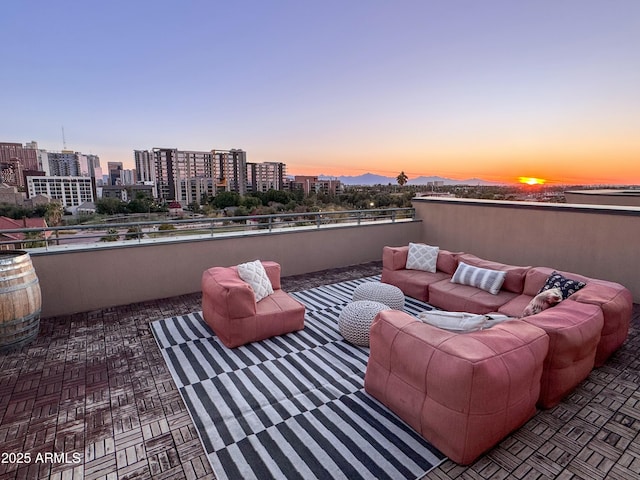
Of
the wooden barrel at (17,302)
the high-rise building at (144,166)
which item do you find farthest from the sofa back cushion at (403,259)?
the high-rise building at (144,166)

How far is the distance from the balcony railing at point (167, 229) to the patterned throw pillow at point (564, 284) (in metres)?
3.72

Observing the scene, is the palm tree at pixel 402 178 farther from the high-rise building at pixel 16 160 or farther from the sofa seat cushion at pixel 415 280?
the high-rise building at pixel 16 160

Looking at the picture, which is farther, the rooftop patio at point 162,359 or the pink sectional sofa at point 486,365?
the rooftop patio at point 162,359

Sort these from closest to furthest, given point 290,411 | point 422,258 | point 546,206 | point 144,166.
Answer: point 290,411 → point 422,258 → point 546,206 → point 144,166

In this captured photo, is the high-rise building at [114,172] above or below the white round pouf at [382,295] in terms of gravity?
above

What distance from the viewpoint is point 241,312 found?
9.64ft

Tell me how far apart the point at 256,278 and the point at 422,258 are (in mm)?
2585

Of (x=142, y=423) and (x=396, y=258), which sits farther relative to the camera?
(x=396, y=258)

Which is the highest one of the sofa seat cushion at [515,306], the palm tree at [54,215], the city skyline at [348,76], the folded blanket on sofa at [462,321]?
the city skyline at [348,76]

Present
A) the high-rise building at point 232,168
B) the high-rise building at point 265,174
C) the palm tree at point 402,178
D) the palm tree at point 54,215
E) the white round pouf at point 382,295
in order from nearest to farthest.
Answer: the white round pouf at point 382,295
the palm tree at point 54,215
the palm tree at point 402,178
the high-rise building at point 265,174
the high-rise building at point 232,168

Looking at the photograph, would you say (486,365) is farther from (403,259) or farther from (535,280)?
(403,259)

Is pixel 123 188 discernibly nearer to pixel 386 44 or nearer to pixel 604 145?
pixel 386 44

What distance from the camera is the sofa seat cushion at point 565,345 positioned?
2043 millimetres

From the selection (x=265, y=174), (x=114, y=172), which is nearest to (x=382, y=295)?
(x=265, y=174)
